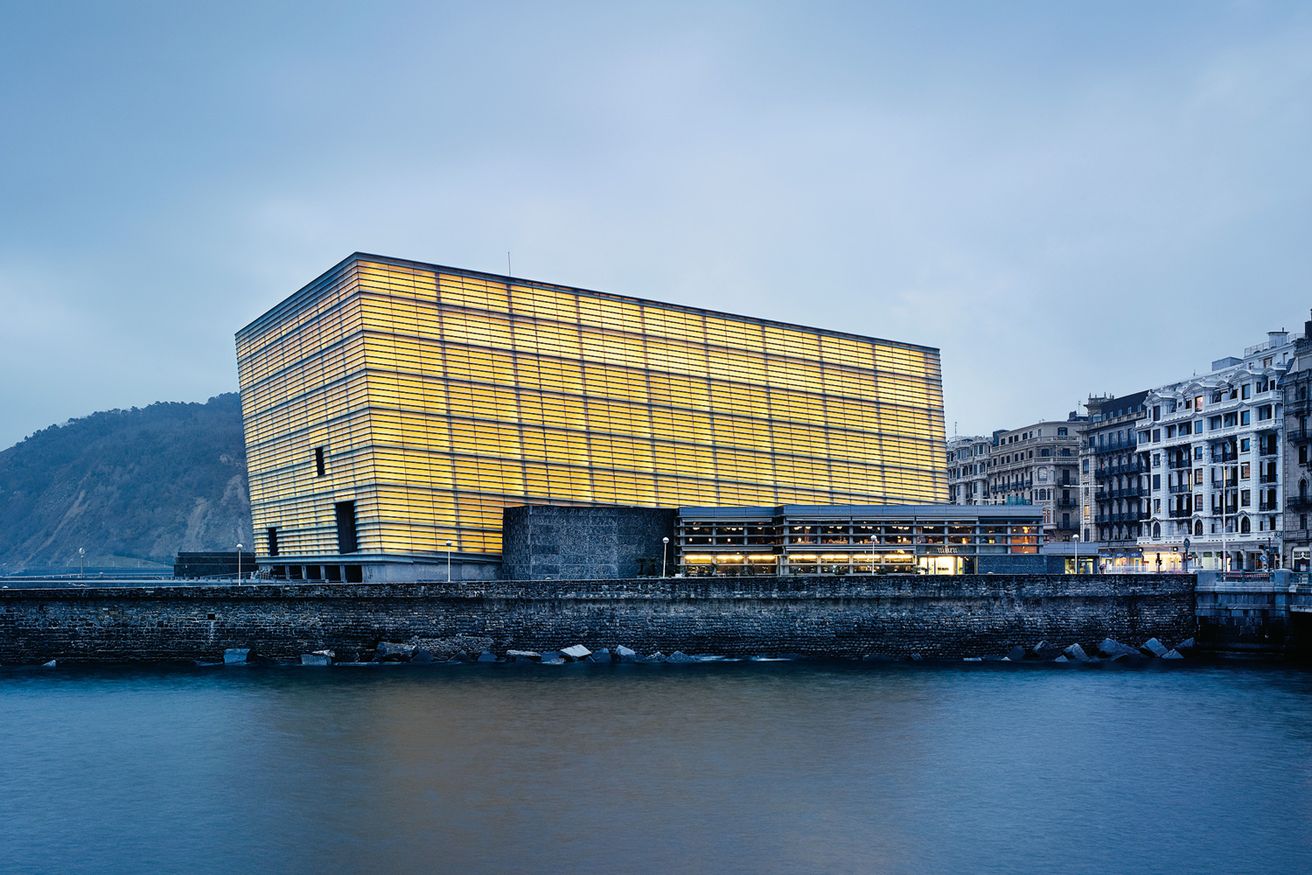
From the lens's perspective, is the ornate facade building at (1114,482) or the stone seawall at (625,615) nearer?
the stone seawall at (625,615)

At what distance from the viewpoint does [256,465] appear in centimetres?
10300

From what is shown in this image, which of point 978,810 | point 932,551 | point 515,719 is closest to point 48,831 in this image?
point 515,719

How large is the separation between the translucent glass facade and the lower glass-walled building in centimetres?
644

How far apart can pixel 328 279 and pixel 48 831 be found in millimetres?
57090

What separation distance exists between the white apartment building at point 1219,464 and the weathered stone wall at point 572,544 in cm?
5529

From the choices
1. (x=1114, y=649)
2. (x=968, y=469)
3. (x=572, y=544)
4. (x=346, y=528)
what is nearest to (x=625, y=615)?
(x=572, y=544)

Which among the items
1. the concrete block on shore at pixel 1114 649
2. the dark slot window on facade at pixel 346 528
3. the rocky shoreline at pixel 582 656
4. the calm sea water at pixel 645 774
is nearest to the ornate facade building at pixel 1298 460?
the rocky shoreline at pixel 582 656

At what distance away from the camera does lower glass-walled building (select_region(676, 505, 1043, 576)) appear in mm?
89750

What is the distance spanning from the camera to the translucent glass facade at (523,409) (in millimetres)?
82250

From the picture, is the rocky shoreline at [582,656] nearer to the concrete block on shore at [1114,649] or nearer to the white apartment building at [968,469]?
the concrete block on shore at [1114,649]

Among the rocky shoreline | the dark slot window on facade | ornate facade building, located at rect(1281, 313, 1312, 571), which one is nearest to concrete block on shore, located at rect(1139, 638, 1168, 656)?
the rocky shoreline

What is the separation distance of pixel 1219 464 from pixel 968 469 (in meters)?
63.8

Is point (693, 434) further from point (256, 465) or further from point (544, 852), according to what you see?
point (544, 852)

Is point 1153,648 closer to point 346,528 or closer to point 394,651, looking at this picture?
point 394,651
